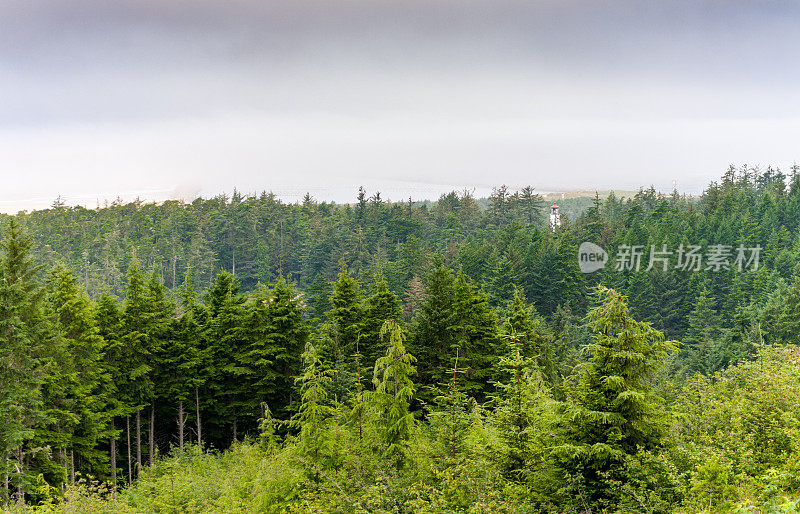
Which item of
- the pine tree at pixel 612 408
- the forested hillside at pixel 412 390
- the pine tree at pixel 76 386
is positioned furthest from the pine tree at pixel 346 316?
the pine tree at pixel 612 408

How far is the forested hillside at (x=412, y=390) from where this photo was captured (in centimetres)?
1103

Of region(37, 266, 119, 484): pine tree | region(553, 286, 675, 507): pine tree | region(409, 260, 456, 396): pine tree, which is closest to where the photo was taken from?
region(553, 286, 675, 507): pine tree

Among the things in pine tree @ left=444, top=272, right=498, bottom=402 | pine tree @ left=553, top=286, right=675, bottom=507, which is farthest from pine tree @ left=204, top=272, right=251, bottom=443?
pine tree @ left=553, top=286, right=675, bottom=507

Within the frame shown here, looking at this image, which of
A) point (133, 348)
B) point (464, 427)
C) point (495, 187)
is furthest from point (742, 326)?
point (495, 187)

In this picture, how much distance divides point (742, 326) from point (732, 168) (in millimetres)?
84037

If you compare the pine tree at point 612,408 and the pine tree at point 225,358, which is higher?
the pine tree at point 612,408

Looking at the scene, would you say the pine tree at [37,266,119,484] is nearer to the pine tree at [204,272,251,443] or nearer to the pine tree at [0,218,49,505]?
the pine tree at [0,218,49,505]

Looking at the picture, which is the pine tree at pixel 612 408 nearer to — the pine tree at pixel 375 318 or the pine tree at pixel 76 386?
the pine tree at pixel 375 318

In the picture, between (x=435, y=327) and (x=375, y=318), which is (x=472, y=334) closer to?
(x=435, y=327)

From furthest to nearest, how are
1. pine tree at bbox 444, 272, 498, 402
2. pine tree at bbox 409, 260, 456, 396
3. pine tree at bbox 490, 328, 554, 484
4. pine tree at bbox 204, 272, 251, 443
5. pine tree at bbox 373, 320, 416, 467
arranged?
pine tree at bbox 204, 272, 251, 443 → pine tree at bbox 409, 260, 456, 396 → pine tree at bbox 444, 272, 498, 402 → pine tree at bbox 373, 320, 416, 467 → pine tree at bbox 490, 328, 554, 484

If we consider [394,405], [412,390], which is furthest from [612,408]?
[394,405]

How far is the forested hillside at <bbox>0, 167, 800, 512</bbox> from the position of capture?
36.2 feet

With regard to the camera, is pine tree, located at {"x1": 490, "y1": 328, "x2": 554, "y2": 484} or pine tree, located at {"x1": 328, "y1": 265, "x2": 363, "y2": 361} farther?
pine tree, located at {"x1": 328, "y1": 265, "x2": 363, "y2": 361}

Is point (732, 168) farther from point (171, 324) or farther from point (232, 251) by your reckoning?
point (171, 324)
